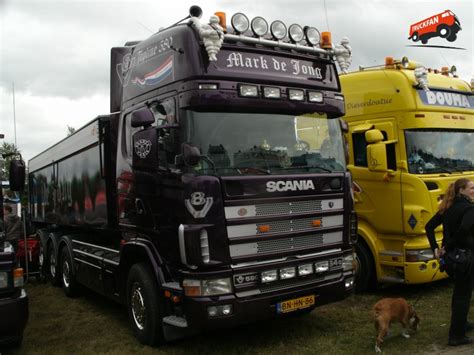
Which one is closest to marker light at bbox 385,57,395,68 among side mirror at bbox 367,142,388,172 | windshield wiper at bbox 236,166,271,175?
side mirror at bbox 367,142,388,172

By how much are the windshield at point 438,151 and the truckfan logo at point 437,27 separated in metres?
9.81

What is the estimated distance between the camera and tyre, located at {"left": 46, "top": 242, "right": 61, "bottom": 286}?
9.18m

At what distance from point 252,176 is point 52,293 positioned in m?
5.91

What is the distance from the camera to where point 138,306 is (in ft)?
18.2

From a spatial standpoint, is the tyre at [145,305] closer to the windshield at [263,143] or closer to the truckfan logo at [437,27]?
the windshield at [263,143]

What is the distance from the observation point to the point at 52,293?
8.96m

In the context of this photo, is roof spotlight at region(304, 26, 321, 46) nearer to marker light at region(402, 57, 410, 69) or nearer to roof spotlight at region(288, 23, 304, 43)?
roof spotlight at region(288, 23, 304, 43)

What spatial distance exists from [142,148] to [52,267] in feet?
18.0

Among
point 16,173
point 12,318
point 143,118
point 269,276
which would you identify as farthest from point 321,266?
point 16,173

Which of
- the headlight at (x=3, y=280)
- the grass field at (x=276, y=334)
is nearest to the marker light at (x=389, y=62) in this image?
the grass field at (x=276, y=334)

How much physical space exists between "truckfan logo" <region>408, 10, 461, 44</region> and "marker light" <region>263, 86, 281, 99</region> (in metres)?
13.1

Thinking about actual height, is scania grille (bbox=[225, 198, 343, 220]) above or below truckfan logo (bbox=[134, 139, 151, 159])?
below

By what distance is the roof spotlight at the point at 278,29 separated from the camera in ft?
17.7

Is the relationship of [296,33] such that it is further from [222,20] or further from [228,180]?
[228,180]
